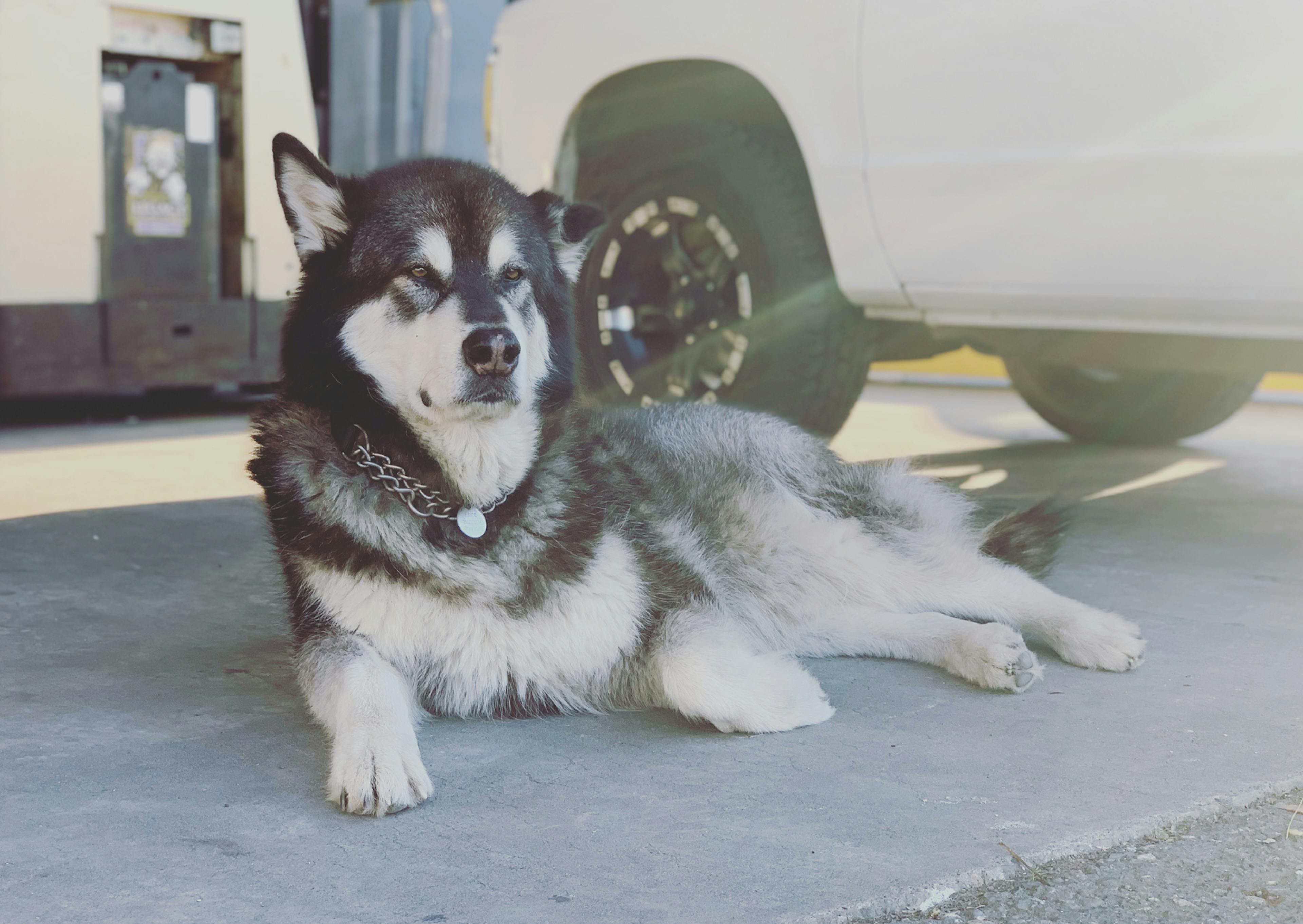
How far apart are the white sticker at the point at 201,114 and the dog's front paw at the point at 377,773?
609cm

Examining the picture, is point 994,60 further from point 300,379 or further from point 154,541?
point 154,541

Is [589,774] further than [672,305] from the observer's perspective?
No

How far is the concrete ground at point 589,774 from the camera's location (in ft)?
6.44

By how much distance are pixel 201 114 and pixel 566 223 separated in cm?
534

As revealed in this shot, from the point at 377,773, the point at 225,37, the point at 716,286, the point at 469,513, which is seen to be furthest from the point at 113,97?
the point at 377,773

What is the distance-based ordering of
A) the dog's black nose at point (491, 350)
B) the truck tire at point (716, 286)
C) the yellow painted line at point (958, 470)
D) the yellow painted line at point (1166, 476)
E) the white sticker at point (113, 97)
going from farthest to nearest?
the white sticker at point (113, 97) → the yellow painted line at point (958, 470) → the yellow painted line at point (1166, 476) → the truck tire at point (716, 286) → the dog's black nose at point (491, 350)

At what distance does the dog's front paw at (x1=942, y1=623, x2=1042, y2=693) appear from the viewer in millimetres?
2930

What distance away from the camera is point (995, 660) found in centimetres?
295

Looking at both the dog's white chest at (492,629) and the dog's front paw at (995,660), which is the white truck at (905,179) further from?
the dog's white chest at (492,629)

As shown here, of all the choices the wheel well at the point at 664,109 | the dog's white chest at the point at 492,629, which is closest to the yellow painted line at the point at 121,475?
the wheel well at the point at 664,109

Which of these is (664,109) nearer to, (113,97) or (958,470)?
(958,470)

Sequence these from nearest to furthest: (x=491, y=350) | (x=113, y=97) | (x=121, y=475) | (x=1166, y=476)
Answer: (x=491, y=350), (x=121, y=475), (x=1166, y=476), (x=113, y=97)

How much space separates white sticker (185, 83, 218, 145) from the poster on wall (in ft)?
0.24

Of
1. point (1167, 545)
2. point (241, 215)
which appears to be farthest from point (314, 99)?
point (1167, 545)
